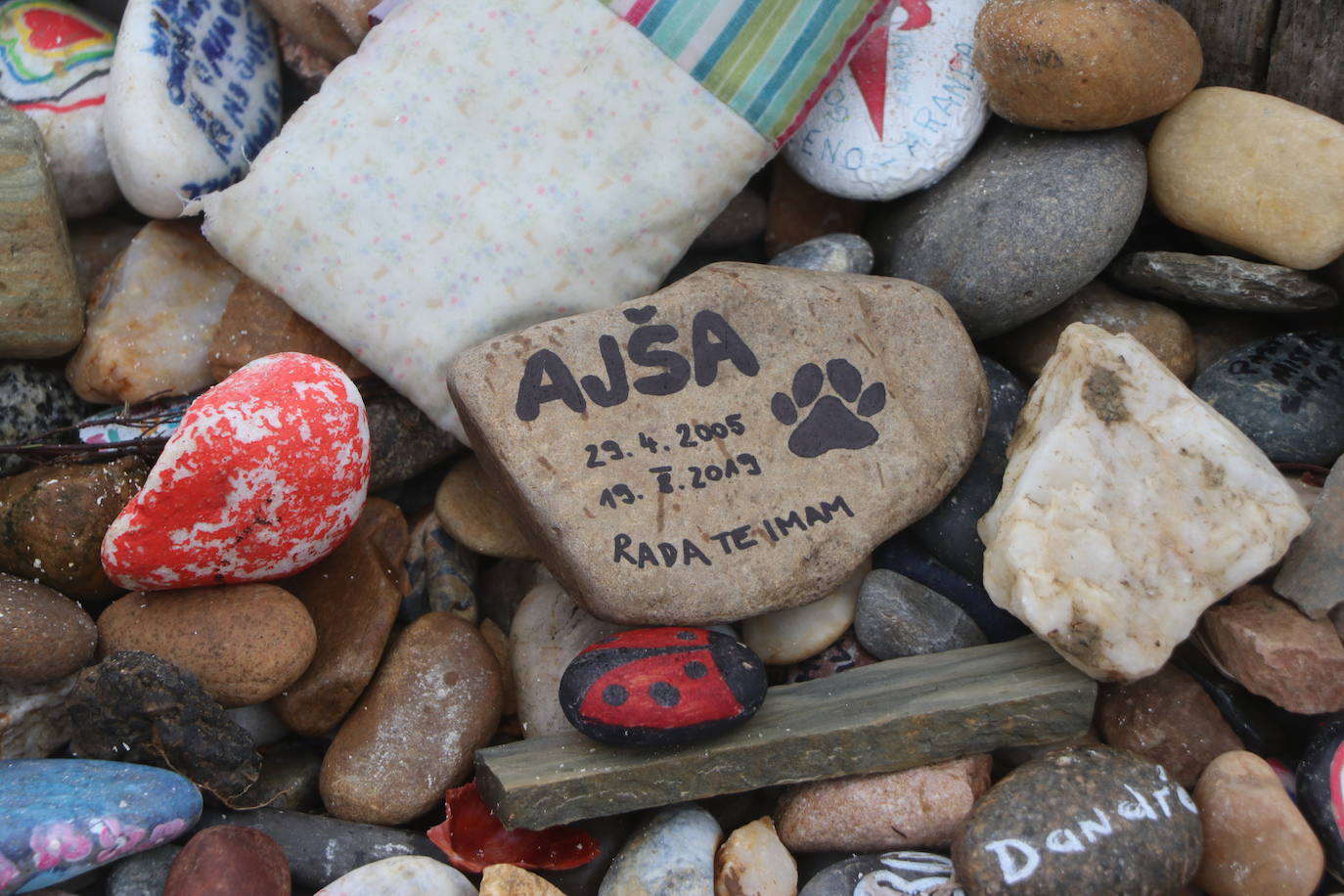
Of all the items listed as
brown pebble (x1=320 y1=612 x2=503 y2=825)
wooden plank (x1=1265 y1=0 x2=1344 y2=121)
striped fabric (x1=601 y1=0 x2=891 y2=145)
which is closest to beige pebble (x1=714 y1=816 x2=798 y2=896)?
brown pebble (x1=320 y1=612 x2=503 y2=825)

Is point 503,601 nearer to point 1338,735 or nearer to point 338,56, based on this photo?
point 338,56

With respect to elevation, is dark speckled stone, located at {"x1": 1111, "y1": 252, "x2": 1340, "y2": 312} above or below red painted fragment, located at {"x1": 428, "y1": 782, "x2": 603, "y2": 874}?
above

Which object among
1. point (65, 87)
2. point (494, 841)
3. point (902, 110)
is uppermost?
point (902, 110)

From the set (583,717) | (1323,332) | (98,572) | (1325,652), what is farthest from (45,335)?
(1323,332)

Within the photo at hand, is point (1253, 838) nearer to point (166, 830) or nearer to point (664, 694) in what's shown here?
point (664, 694)

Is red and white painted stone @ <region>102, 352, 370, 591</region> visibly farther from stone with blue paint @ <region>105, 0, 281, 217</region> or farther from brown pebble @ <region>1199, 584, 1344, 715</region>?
brown pebble @ <region>1199, 584, 1344, 715</region>

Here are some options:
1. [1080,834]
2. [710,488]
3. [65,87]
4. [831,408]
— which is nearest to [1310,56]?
[831,408]
